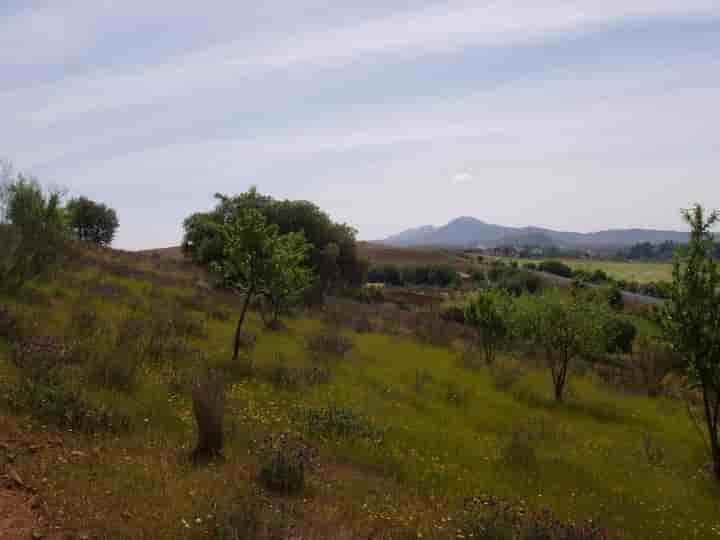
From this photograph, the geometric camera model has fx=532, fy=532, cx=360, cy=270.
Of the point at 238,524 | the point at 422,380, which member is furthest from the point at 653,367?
the point at 238,524

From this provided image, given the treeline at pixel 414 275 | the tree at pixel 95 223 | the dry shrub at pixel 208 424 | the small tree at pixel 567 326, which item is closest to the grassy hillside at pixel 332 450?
the dry shrub at pixel 208 424

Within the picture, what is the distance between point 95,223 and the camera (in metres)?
60.6

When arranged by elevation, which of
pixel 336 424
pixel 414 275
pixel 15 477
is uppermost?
pixel 15 477

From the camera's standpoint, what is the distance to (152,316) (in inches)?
690

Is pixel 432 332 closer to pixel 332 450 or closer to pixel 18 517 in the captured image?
pixel 332 450

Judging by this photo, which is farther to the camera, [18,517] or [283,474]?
[283,474]

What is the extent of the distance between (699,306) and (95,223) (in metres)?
62.3

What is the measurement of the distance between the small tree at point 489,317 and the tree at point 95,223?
159 feet

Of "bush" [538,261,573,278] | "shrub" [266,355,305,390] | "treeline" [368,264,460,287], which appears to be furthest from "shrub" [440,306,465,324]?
"bush" [538,261,573,278]

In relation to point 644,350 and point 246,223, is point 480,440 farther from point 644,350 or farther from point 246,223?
point 644,350

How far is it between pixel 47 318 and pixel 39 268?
293 cm

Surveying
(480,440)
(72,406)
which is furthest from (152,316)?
(480,440)

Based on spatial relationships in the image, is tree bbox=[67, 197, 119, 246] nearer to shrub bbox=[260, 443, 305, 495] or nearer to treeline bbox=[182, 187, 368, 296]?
treeline bbox=[182, 187, 368, 296]

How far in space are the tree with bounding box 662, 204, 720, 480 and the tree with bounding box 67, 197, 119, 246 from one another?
59386 millimetres
